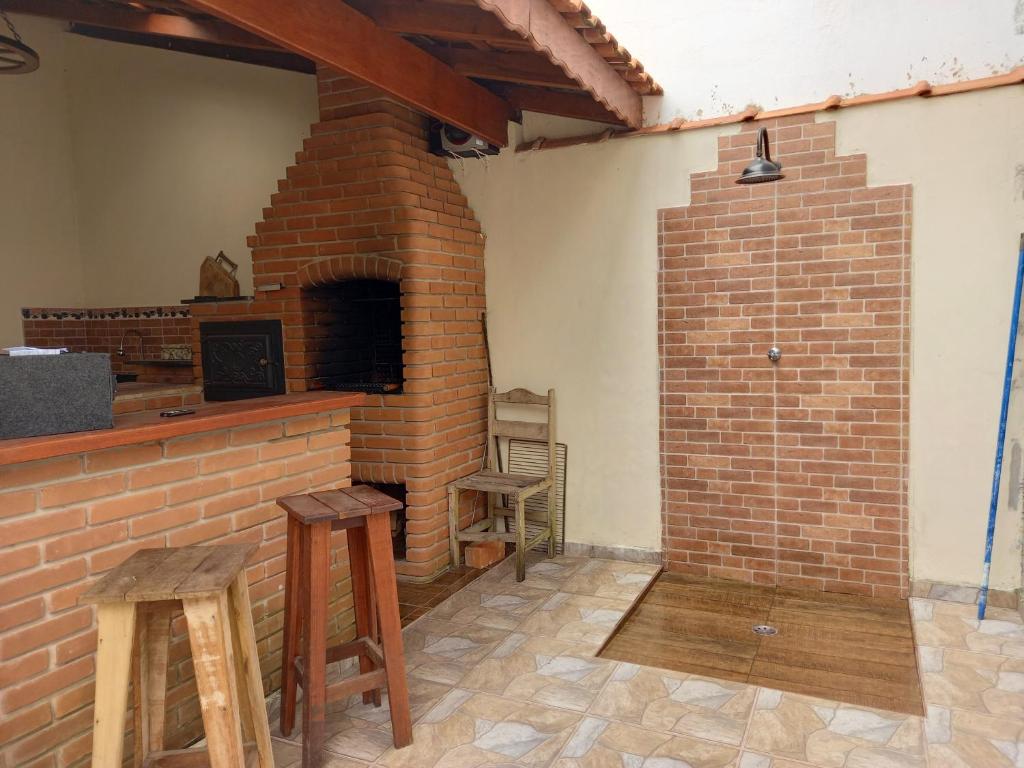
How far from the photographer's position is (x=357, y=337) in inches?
190

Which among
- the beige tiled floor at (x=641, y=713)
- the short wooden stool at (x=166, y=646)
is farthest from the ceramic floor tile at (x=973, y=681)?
the short wooden stool at (x=166, y=646)

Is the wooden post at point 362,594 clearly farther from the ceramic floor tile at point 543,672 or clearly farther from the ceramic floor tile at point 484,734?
the ceramic floor tile at point 543,672

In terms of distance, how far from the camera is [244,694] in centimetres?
Result: 218

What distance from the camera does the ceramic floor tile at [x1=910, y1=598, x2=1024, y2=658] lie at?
10.4ft

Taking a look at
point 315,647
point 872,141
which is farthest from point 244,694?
point 872,141

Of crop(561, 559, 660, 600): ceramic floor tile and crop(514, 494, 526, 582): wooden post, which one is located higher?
crop(514, 494, 526, 582): wooden post

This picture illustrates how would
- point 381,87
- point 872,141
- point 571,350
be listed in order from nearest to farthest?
point 381,87 < point 872,141 < point 571,350

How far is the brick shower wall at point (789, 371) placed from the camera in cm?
368

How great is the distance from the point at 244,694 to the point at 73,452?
0.88m

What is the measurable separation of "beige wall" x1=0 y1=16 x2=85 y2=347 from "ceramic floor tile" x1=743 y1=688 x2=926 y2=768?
230 inches

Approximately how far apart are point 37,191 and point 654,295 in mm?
4952

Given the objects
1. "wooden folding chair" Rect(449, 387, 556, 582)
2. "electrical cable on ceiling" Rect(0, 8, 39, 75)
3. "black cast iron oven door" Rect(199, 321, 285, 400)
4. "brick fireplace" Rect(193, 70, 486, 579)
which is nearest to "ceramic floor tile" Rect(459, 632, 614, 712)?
"wooden folding chair" Rect(449, 387, 556, 582)

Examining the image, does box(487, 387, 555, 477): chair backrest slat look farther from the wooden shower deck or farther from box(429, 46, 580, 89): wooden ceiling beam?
box(429, 46, 580, 89): wooden ceiling beam

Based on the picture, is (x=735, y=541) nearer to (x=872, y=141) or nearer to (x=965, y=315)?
(x=965, y=315)
